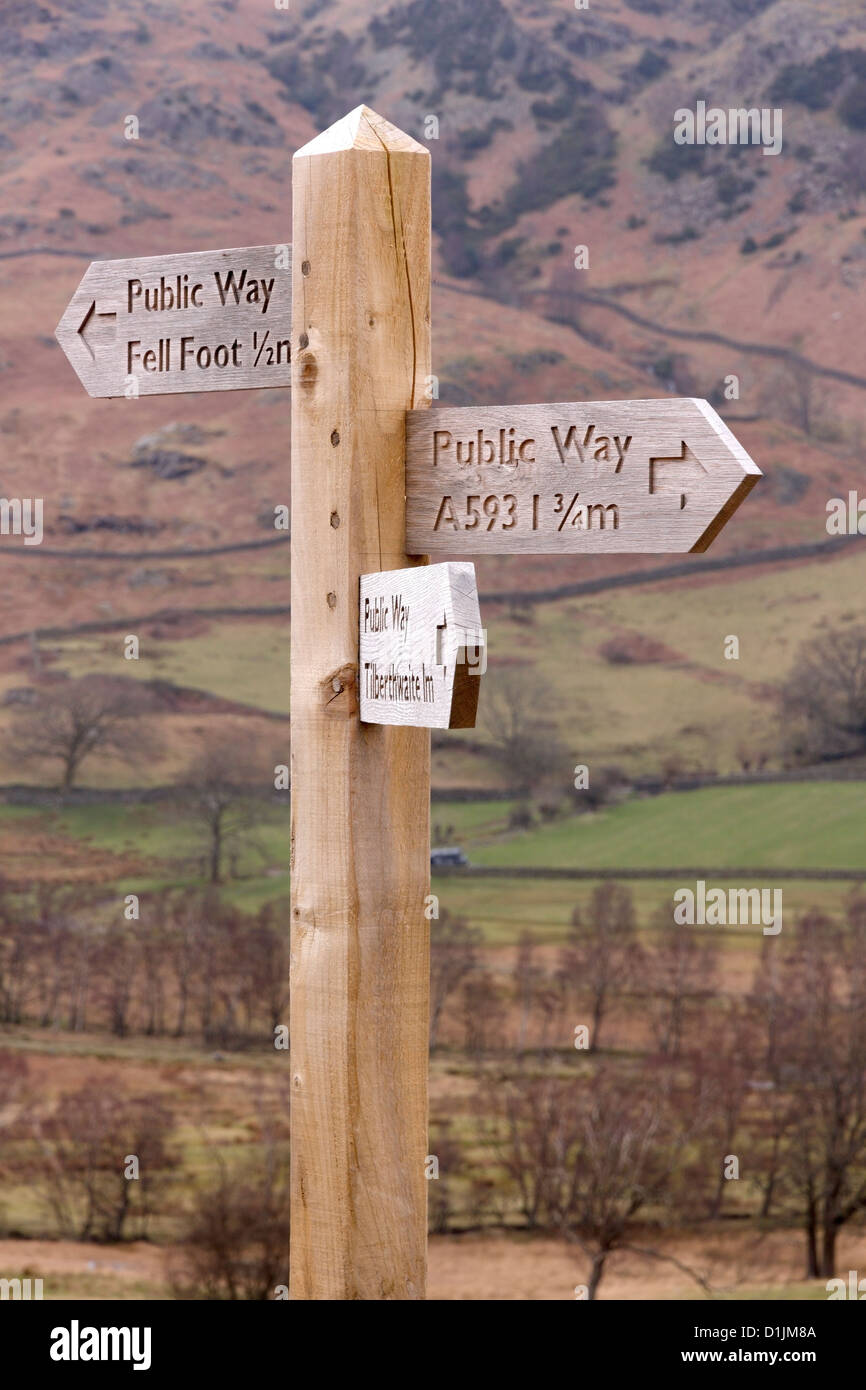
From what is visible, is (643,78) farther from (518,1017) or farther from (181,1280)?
(181,1280)

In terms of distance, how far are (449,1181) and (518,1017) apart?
906 centimetres

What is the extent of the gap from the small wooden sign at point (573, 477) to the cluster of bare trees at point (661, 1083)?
27782 mm

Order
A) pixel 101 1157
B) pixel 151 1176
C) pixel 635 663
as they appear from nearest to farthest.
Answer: pixel 151 1176 → pixel 101 1157 → pixel 635 663

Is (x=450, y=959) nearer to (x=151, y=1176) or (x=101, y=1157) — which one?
(x=151, y=1176)

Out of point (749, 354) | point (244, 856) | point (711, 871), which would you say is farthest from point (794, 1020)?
point (749, 354)

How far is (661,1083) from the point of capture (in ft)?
122

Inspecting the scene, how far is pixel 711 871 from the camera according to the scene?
4656 centimetres

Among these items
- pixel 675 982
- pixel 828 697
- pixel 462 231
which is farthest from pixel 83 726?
pixel 462 231

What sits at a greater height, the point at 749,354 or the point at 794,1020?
the point at 749,354

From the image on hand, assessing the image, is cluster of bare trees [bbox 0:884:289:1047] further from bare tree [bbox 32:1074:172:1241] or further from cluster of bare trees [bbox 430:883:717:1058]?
cluster of bare trees [bbox 430:883:717:1058]

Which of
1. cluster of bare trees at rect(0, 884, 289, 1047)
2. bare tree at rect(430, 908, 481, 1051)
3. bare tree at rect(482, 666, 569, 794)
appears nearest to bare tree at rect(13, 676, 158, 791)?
cluster of bare trees at rect(0, 884, 289, 1047)

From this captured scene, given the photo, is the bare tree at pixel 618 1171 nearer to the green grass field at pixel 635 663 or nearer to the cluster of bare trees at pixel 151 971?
the cluster of bare trees at pixel 151 971

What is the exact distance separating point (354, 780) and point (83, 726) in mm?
51092

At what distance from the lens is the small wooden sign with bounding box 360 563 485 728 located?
211 centimetres
